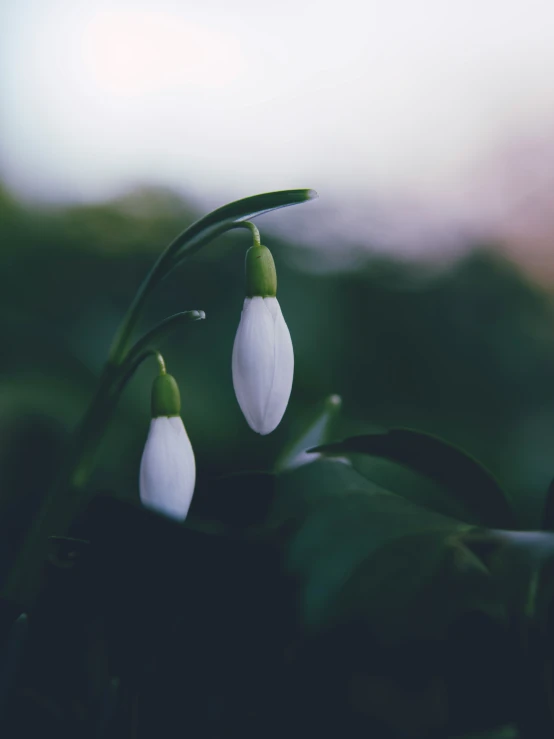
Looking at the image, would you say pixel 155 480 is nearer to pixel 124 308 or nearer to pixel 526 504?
pixel 526 504

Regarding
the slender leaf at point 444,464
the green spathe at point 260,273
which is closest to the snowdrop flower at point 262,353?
the green spathe at point 260,273

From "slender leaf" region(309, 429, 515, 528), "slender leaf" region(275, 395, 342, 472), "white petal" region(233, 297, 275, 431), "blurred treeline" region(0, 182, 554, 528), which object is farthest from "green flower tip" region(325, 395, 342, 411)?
"blurred treeline" region(0, 182, 554, 528)

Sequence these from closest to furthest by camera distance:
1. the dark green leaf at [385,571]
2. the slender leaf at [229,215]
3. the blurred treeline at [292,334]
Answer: the dark green leaf at [385,571] < the slender leaf at [229,215] < the blurred treeline at [292,334]

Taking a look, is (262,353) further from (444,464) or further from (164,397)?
(444,464)

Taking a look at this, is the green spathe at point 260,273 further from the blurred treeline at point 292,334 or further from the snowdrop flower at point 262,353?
the blurred treeline at point 292,334

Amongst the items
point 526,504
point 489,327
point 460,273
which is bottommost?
point 526,504

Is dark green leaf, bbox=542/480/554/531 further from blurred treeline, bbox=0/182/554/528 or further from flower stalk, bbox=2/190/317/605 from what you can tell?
blurred treeline, bbox=0/182/554/528

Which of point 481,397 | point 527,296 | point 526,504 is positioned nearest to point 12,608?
point 526,504

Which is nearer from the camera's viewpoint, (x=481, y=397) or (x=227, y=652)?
(x=227, y=652)

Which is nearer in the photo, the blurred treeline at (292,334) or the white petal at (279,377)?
the white petal at (279,377)
